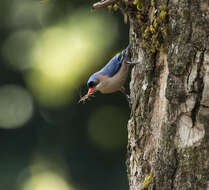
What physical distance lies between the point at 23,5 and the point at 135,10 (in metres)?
2.25

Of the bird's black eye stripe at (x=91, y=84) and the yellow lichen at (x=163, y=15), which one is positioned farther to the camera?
the bird's black eye stripe at (x=91, y=84)

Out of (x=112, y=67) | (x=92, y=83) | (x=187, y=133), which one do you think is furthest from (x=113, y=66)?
(x=187, y=133)

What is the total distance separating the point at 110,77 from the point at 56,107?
2.57 feet

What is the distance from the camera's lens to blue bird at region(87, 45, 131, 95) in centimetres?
438

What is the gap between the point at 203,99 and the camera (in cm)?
272

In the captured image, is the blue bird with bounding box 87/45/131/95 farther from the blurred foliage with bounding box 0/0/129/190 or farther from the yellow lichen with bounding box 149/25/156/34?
the yellow lichen with bounding box 149/25/156/34

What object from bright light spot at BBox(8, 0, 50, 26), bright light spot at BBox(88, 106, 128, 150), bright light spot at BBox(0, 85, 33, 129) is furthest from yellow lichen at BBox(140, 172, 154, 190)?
bright light spot at BBox(8, 0, 50, 26)

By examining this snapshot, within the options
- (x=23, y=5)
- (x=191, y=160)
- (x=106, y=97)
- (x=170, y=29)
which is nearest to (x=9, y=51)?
(x=23, y=5)

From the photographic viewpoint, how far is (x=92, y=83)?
14.9 ft

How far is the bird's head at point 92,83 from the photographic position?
449 centimetres

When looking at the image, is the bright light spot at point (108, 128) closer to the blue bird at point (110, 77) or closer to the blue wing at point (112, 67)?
the blue bird at point (110, 77)

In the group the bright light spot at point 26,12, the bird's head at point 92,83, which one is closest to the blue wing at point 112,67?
the bird's head at point 92,83

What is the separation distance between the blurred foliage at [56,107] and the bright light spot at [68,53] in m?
0.01

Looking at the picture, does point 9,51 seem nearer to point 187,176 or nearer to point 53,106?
point 53,106
